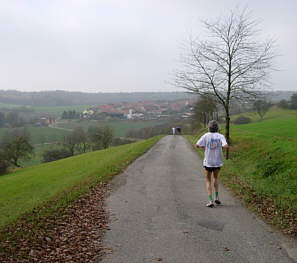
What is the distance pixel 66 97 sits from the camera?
16000 cm

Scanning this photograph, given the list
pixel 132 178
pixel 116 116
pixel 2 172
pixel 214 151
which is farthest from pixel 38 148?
pixel 214 151

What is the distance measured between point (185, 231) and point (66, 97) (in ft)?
534

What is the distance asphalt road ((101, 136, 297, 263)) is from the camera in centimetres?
452

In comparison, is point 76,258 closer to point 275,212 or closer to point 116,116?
point 275,212

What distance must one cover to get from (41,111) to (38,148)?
204ft

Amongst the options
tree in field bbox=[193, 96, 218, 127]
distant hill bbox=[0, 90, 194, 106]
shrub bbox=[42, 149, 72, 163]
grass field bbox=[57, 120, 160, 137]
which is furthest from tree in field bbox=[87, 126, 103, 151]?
distant hill bbox=[0, 90, 194, 106]

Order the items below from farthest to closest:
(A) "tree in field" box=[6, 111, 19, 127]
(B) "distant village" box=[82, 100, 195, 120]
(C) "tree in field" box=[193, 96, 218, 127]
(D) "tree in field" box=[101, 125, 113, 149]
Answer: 1. (B) "distant village" box=[82, 100, 195, 120]
2. (A) "tree in field" box=[6, 111, 19, 127]
3. (D) "tree in field" box=[101, 125, 113, 149]
4. (C) "tree in field" box=[193, 96, 218, 127]

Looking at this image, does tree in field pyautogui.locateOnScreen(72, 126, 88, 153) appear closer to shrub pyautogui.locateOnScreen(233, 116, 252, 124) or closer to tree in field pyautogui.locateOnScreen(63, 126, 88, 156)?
tree in field pyautogui.locateOnScreen(63, 126, 88, 156)

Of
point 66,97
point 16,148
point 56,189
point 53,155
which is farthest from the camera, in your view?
point 66,97

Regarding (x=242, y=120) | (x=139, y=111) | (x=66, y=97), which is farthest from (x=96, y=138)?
(x=66, y=97)

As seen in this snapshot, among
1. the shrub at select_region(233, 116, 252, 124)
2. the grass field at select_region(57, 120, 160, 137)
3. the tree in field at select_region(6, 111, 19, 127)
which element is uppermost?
the shrub at select_region(233, 116, 252, 124)

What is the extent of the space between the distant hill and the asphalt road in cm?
13760

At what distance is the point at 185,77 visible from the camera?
1936 cm

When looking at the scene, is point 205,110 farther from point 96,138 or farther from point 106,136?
point 96,138
